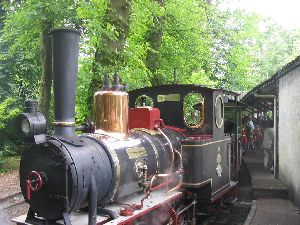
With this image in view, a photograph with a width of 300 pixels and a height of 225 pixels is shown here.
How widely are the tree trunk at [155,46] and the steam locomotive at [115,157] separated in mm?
6490

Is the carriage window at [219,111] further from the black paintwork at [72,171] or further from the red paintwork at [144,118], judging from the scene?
the black paintwork at [72,171]

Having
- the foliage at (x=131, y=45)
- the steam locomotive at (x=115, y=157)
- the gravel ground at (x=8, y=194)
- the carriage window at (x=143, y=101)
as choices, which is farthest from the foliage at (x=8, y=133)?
the steam locomotive at (x=115, y=157)

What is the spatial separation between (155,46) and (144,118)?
8.35m

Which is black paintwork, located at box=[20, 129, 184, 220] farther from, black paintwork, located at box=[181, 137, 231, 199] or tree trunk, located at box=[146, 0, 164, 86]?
tree trunk, located at box=[146, 0, 164, 86]

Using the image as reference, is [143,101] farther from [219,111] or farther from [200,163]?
[200,163]

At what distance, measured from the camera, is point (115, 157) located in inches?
182

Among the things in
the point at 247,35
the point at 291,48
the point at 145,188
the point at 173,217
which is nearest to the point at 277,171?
the point at 173,217

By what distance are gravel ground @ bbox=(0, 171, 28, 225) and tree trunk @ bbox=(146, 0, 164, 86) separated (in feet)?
19.4

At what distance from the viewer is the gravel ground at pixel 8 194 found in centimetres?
766

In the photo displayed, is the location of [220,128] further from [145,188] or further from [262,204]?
[145,188]

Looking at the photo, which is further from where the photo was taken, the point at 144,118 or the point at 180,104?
the point at 180,104

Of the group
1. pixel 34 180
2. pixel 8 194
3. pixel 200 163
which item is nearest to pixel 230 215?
pixel 200 163

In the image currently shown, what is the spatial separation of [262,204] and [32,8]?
785 centimetres

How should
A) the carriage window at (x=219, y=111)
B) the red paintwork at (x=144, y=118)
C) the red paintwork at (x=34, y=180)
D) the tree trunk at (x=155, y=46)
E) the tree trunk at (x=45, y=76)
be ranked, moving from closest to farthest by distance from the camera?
the red paintwork at (x=34, y=180) → the red paintwork at (x=144, y=118) → the carriage window at (x=219, y=111) → the tree trunk at (x=45, y=76) → the tree trunk at (x=155, y=46)
